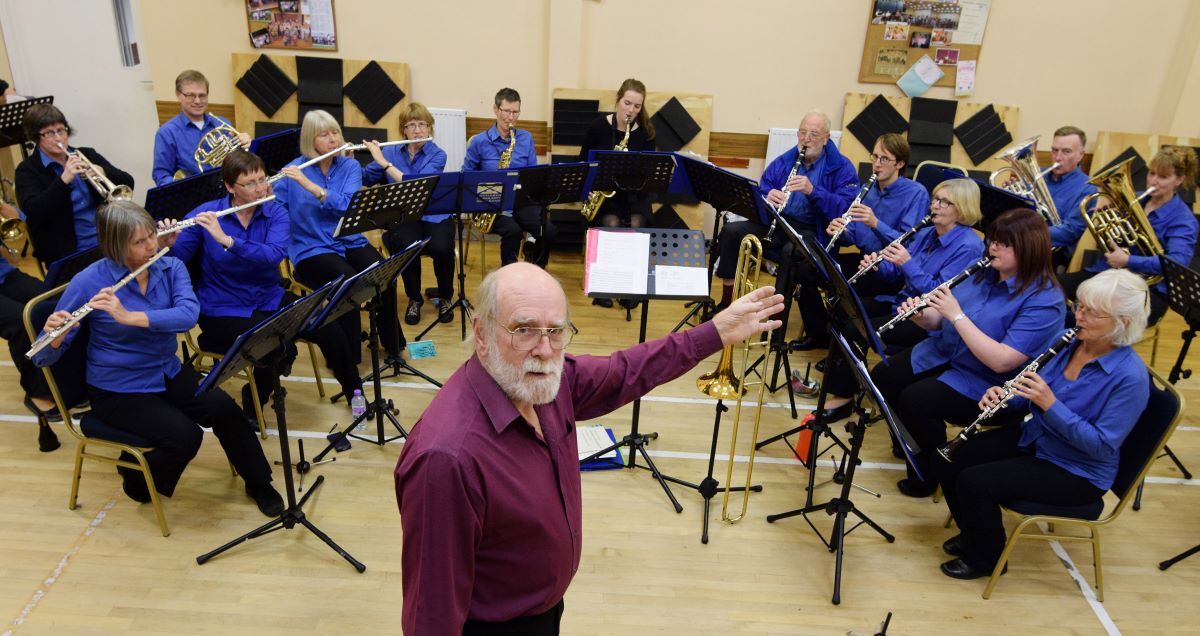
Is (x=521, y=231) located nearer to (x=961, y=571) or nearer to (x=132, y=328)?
(x=132, y=328)

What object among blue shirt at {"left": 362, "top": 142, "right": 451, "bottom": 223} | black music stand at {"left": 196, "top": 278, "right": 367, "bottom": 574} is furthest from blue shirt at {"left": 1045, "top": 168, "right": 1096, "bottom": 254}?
black music stand at {"left": 196, "top": 278, "right": 367, "bottom": 574}

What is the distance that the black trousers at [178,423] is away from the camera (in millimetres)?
3125

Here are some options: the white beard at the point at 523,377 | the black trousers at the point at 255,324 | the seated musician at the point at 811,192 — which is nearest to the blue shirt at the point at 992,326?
the seated musician at the point at 811,192

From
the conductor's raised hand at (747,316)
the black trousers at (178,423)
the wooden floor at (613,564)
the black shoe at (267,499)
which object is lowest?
the wooden floor at (613,564)

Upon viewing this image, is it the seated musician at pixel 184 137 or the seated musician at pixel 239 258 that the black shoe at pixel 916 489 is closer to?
the seated musician at pixel 239 258

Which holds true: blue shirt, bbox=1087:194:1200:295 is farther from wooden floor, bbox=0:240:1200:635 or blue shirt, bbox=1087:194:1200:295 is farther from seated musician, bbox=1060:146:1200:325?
wooden floor, bbox=0:240:1200:635

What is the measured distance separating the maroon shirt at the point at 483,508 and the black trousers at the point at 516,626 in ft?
0.12

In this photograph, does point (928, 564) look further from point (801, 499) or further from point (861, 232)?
point (861, 232)

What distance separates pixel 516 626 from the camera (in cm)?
183

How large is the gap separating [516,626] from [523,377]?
2.12 ft

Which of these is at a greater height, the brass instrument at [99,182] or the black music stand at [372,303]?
the brass instrument at [99,182]

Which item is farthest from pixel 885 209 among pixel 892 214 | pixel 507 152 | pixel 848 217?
pixel 507 152

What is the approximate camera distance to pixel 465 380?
1705 millimetres

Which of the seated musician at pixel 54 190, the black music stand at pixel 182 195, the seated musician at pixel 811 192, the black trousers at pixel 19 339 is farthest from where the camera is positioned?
the seated musician at pixel 811 192
